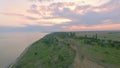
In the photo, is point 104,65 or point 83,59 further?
point 83,59

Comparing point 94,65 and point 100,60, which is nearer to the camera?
point 94,65

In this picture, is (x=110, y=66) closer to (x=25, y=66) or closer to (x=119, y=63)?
(x=119, y=63)

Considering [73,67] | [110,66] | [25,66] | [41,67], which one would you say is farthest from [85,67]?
[25,66]

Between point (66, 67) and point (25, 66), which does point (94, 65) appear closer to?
point (66, 67)

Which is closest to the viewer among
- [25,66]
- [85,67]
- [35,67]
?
[85,67]

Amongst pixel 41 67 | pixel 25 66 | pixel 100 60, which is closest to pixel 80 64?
pixel 100 60

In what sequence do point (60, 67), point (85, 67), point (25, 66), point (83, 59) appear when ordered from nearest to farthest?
point (85, 67), point (60, 67), point (83, 59), point (25, 66)

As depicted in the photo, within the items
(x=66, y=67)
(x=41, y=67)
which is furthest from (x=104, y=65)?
(x=41, y=67)

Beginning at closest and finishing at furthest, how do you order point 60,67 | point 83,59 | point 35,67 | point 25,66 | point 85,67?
1. point 85,67
2. point 60,67
3. point 83,59
4. point 35,67
5. point 25,66

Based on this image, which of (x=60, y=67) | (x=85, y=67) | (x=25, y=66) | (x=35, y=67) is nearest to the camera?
(x=85, y=67)
